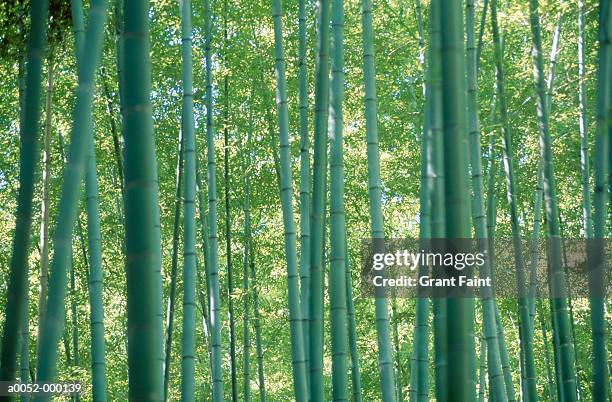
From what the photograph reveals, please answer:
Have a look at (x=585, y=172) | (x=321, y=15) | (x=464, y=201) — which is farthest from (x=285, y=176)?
(x=464, y=201)

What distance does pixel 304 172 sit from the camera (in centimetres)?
519

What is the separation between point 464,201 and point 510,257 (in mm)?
7270

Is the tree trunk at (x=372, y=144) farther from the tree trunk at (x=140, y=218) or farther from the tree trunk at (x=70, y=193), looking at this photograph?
the tree trunk at (x=140, y=218)

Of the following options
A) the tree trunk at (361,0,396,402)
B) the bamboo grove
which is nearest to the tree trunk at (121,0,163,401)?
the bamboo grove

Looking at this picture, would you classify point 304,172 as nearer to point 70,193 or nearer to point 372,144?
point 372,144

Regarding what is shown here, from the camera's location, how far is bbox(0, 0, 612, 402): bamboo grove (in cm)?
230

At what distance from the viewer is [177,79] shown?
8.20m

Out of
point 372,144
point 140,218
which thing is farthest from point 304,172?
point 140,218

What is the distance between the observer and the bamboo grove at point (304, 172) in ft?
7.54

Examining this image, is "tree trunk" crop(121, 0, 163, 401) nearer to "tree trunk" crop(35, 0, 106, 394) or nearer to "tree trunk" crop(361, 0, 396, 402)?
"tree trunk" crop(35, 0, 106, 394)

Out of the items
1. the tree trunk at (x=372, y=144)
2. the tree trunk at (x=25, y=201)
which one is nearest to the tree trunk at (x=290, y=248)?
the tree trunk at (x=372, y=144)

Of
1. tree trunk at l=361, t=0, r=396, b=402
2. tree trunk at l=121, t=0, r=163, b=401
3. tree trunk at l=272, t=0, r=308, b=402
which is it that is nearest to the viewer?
tree trunk at l=121, t=0, r=163, b=401

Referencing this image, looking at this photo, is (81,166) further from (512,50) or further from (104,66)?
(512,50)

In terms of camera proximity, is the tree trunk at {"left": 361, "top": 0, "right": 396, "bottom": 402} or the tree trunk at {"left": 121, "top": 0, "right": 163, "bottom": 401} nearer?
the tree trunk at {"left": 121, "top": 0, "right": 163, "bottom": 401}
